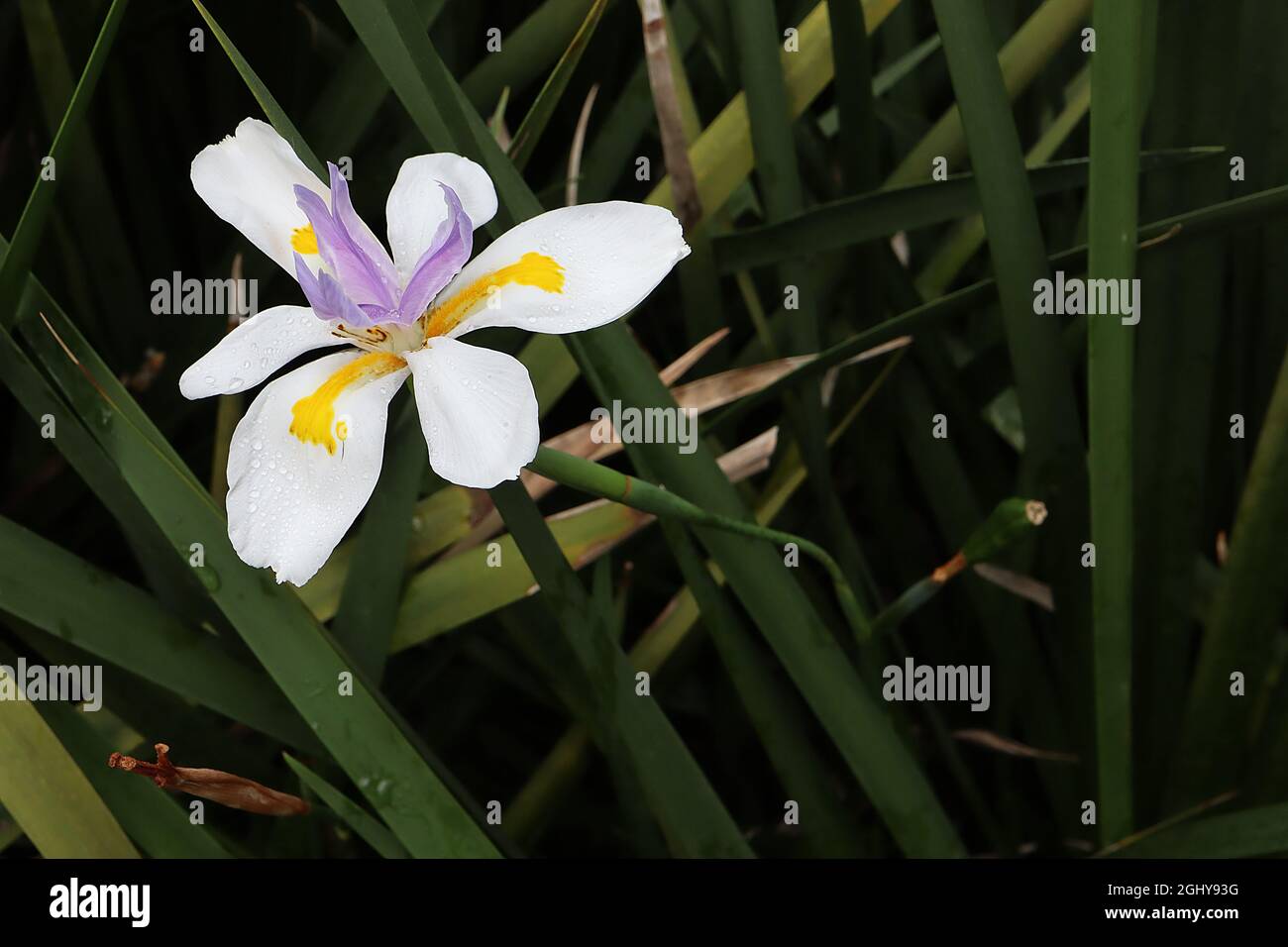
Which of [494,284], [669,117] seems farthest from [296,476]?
[669,117]

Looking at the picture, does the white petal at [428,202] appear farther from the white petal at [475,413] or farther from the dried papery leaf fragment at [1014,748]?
the dried papery leaf fragment at [1014,748]

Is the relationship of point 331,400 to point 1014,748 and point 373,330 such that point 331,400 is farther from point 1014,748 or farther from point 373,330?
point 1014,748

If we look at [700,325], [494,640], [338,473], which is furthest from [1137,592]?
[338,473]

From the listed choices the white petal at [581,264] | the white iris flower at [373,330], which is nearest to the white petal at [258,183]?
the white iris flower at [373,330]
